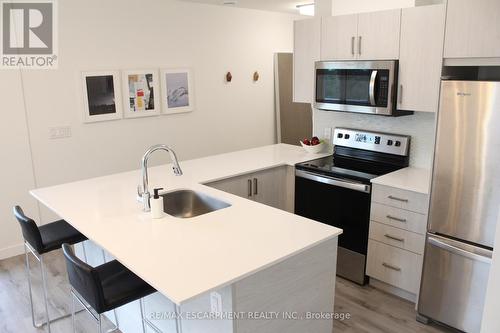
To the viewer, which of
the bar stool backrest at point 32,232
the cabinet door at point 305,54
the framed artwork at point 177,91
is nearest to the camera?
the bar stool backrest at point 32,232

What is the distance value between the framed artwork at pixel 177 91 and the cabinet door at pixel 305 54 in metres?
1.67

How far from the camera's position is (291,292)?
194cm

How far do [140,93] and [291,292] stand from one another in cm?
330

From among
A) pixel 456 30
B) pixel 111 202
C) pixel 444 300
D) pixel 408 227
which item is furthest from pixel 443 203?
pixel 111 202

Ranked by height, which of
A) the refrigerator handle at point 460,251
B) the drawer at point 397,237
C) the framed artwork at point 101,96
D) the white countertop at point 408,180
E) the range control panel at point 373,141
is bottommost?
the drawer at point 397,237

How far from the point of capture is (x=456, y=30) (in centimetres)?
245

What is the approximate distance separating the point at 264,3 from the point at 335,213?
9.85 ft

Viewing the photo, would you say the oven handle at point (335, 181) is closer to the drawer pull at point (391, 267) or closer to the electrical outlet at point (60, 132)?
the drawer pull at point (391, 267)

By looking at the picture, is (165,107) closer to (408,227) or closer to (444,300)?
(408,227)

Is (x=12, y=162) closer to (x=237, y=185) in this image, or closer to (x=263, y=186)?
(x=237, y=185)

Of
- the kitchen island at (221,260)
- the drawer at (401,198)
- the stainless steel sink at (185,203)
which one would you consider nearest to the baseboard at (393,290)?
the drawer at (401,198)

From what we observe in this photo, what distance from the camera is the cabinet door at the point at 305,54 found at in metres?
3.56

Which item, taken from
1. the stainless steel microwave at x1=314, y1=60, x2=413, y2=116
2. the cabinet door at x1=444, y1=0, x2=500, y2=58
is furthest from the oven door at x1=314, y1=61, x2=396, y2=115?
the cabinet door at x1=444, y1=0, x2=500, y2=58

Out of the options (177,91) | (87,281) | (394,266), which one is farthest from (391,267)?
(177,91)
